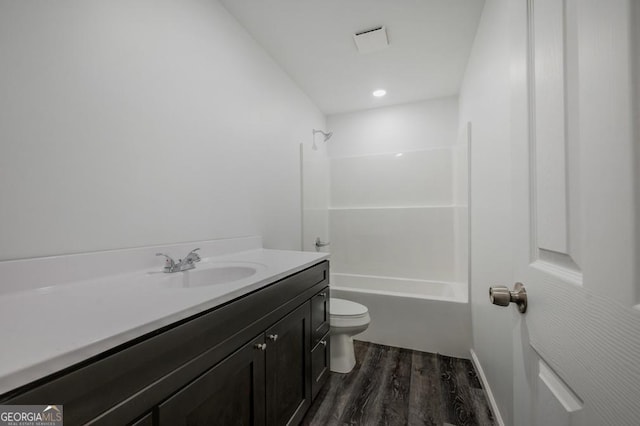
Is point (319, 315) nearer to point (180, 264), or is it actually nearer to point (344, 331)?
point (344, 331)

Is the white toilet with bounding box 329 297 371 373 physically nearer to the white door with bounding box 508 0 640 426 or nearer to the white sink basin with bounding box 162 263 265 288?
the white sink basin with bounding box 162 263 265 288

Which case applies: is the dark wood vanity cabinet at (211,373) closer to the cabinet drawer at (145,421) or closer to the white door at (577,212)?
the cabinet drawer at (145,421)

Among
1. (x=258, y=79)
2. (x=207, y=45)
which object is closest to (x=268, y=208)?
(x=258, y=79)

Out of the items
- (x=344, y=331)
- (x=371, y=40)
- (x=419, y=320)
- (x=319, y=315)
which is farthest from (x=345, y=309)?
(x=371, y=40)

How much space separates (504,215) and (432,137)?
1.86m

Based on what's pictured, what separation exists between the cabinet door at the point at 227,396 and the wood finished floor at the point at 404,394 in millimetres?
664

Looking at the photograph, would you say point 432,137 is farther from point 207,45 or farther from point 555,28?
point 555,28

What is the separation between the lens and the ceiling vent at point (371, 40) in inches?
70.7

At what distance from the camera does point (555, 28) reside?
481 millimetres

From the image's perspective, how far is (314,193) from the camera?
2830mm

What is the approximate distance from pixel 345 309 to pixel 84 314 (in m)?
1.61

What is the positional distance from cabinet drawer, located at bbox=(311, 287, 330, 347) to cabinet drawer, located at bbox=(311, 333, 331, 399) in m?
0.05

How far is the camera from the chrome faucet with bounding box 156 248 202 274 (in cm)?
115

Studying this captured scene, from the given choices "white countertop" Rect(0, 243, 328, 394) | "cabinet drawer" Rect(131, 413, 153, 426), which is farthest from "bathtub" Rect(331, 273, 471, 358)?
"cabinet drawer" Rect(131, 413, 153, 426)
